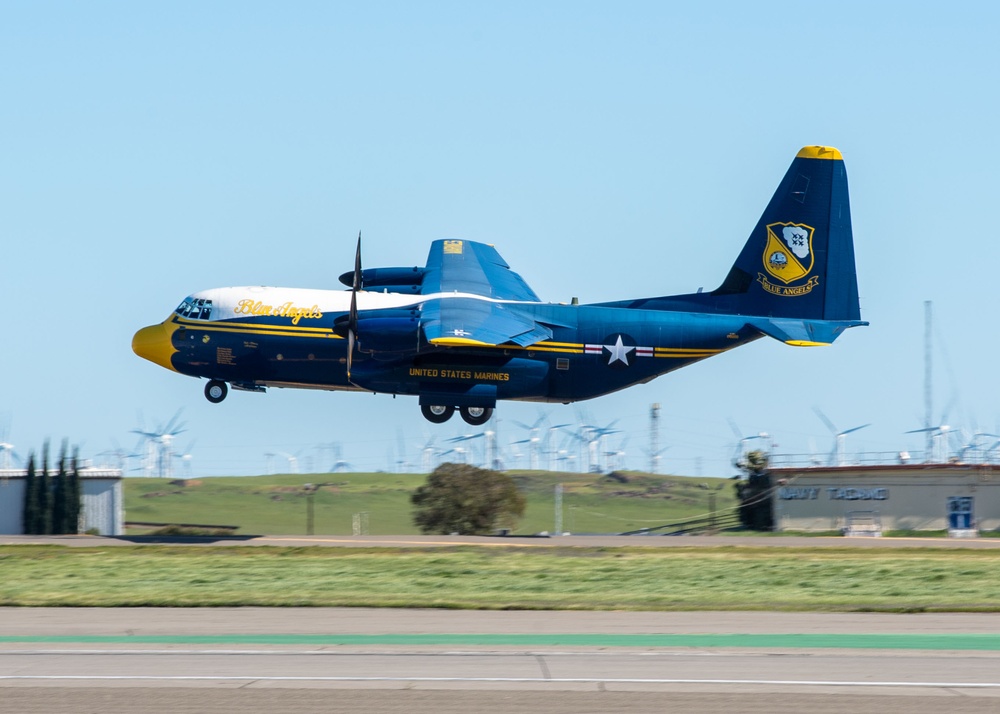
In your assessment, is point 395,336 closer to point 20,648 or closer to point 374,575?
point 374,575

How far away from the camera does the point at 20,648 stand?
82.2ft

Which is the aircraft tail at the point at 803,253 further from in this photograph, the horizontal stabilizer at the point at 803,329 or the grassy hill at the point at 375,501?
the grassy hill at the point at 375,501

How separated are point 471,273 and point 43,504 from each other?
108 feet

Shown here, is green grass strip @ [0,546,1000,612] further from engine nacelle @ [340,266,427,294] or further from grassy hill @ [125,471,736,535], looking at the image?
grassy hill @ [125,471,736,535]

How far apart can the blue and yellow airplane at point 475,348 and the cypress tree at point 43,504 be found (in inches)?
950

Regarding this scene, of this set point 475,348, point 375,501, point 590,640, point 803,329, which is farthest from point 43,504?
point 375,501

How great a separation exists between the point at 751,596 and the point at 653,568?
6545mm

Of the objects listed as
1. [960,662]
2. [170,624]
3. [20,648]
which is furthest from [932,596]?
[20,648]

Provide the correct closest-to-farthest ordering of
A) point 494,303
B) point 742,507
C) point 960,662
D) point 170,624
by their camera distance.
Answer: point 960,662
point 170,624
point 494,303
point 742,507

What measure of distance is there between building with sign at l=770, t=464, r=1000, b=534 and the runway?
36.6 m

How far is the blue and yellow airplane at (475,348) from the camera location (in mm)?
45812

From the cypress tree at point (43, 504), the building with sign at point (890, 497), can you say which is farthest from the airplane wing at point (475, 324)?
the cypress tree at point (43, 504)

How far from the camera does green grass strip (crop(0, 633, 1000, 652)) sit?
2602 cm

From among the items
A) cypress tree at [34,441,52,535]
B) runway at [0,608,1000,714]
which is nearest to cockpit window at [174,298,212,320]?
runway at [0,608,1000,714]
